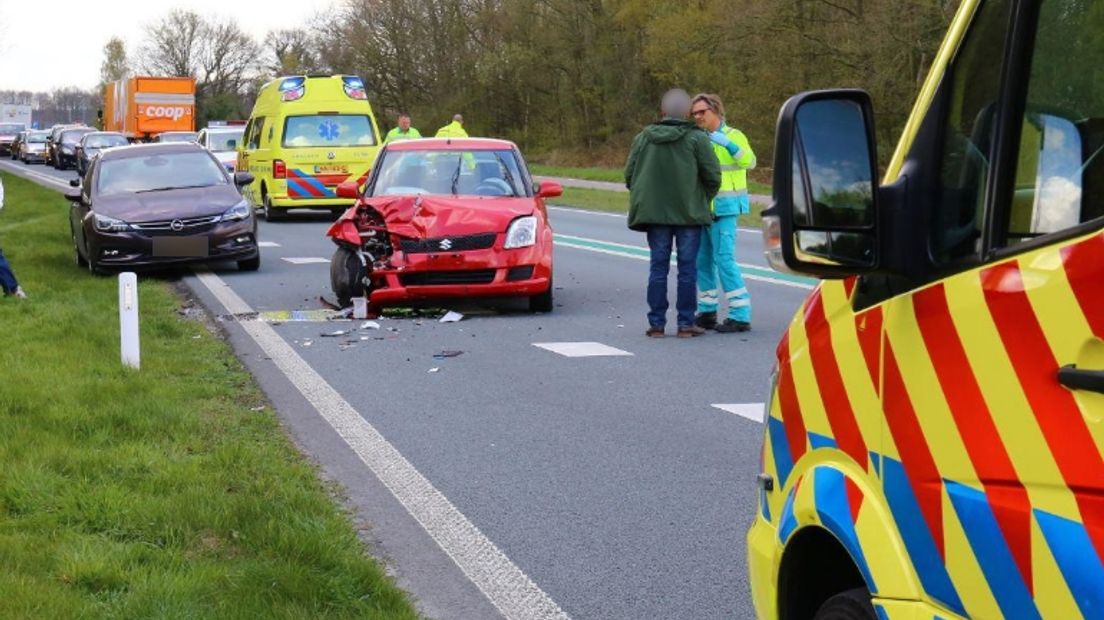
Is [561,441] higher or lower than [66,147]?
higher

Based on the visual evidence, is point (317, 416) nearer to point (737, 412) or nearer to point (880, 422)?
point (737, 412)

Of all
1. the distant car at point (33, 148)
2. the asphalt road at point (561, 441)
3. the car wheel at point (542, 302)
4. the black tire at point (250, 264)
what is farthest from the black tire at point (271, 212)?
the distant car at point (33, 148)

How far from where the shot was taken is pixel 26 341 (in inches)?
456

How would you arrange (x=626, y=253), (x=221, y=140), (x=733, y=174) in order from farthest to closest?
1. (x=221, y=140)
2. (x=626, y=253)
3. (x=733, y=174)

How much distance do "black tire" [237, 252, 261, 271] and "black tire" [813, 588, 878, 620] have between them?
16142 mm

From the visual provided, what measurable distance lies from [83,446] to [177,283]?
1065 cm

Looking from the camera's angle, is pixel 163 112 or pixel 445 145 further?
pixel 163 112

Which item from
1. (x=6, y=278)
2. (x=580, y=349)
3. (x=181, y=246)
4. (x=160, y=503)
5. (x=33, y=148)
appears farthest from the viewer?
(x=33, y=148)

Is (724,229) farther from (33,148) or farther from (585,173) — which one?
(33,148)

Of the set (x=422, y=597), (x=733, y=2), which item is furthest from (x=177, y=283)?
(x=733, y=2)

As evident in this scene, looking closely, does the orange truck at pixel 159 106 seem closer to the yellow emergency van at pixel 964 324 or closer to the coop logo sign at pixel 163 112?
the coop logo sign at pixel 163 112

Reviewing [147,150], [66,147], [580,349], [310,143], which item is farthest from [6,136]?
[580,349]

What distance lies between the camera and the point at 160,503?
6340 mm

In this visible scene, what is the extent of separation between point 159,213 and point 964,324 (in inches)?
641
